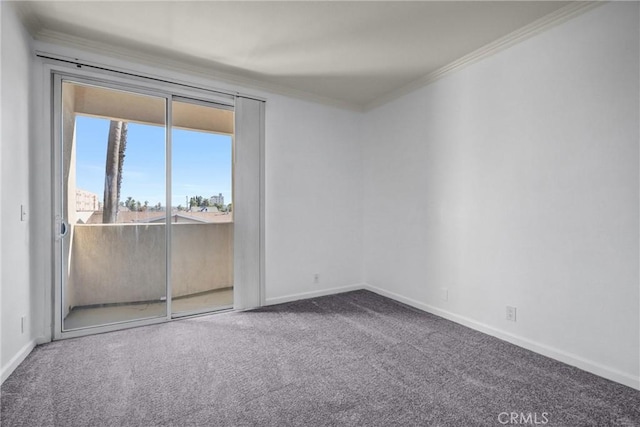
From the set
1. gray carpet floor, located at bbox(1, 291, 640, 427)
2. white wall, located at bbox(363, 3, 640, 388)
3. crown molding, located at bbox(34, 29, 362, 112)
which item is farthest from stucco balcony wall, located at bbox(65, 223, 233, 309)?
white wall, located at bbox(363, 3, 640, 388)

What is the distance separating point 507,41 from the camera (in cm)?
264

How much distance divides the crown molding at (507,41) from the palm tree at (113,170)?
3.13 m

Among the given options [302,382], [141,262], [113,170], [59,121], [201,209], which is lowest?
[302,382]

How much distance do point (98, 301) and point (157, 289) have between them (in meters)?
0.51

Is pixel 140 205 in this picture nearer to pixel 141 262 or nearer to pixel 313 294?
pixel 141 262

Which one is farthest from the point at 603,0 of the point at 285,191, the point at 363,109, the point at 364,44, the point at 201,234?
the point at 201,234

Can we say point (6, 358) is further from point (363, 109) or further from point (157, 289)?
point (363, 109)

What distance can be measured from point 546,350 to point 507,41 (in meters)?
2.56

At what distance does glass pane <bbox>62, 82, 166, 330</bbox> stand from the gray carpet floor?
380 mm

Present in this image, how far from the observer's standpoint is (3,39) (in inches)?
80.0

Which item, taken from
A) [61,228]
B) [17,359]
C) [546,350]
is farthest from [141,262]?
[546,350]

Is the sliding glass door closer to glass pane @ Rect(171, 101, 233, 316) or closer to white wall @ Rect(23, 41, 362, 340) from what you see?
glass pane @ Rect(171, 101, 233, 316)

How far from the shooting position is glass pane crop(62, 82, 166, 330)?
2863 mm

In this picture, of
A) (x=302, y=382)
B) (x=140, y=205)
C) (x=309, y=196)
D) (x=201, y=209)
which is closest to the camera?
Result: (x=302, y=382)
